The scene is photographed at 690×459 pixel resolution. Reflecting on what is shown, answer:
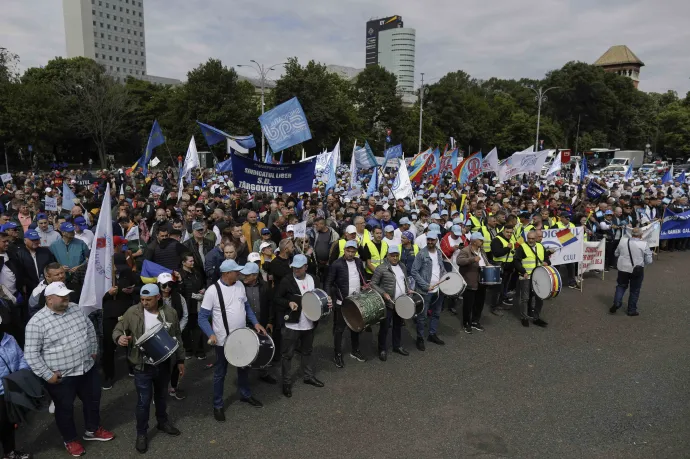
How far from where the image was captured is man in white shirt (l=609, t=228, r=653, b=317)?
9.48 m

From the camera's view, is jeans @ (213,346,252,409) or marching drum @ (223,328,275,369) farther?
jeans @ (213,346,252,409)

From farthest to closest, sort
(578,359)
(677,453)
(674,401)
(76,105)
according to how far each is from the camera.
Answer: (76,105) < (578,359) < (674,401) < (677,453)

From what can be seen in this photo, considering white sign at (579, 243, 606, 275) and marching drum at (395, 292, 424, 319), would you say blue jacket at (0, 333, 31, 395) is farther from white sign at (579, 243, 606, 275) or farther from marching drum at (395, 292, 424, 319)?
white sign at (579, 243, 606, 275)

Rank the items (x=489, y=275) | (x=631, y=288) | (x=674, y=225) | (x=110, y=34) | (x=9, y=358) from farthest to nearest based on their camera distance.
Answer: (x=110, y=34) → (x=674, y=225) → (x=631, y=288) → (x=489, y=275) → (x=9, y=358)

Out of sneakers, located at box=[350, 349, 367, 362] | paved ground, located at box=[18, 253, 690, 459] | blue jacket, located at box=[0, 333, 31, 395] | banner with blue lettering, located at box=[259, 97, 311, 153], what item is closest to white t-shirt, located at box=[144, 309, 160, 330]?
blue jacket, located at box=[0, 333, 31, 395]

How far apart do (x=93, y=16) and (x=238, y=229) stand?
486 feet

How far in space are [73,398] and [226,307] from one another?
1.76m

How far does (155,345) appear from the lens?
497cm

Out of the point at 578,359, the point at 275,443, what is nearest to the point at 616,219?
the point at 578,359

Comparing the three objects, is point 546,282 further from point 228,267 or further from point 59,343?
point 59,343

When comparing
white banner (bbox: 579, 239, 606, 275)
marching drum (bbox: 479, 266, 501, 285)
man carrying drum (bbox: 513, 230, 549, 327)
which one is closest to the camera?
marching drum (bbox: 479, 266, 501, 285)

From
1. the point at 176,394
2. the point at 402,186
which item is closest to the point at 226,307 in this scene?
the point at 176,394

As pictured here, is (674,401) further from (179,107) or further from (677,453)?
(179,107)

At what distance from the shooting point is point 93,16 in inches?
5118
